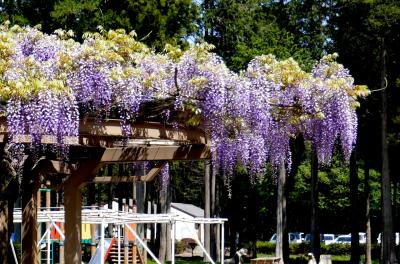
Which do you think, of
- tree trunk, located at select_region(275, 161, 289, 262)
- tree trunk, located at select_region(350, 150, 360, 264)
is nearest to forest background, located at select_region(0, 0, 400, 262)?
tree trunk, located at select_region(350, 150, 360, 264)

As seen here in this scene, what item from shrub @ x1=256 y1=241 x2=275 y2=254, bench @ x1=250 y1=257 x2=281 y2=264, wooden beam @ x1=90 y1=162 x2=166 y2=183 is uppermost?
wooden beam @ x1=90 y1=162 x2=166 y2=183

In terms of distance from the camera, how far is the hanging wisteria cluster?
31.9ft

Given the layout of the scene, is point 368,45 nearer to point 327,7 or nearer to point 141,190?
point 327,7

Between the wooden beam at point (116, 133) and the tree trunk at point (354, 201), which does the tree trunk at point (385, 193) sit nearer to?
the tree trunk at point (354, 201)

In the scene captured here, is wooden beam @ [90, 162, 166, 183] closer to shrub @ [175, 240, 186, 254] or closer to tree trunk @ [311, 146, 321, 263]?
tree trunk @ [311, 146, 321, 263]

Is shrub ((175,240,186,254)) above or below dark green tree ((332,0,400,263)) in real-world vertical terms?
below

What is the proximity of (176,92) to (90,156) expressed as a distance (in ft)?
6.46

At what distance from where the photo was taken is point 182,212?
54969 mm

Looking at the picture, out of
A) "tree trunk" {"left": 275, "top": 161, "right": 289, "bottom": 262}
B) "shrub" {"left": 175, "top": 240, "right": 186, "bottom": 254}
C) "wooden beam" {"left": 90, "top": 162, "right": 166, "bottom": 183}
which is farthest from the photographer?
"shrub" {"left": 175, "top": 240, "right": 186, "bottom": 254}

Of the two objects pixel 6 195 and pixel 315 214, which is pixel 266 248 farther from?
pixel 6 195

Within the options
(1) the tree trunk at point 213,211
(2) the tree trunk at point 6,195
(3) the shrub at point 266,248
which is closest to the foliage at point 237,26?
(1) the tree trunk at point 213,211

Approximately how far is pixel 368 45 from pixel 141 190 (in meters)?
8.80

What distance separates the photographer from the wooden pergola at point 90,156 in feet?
35.5

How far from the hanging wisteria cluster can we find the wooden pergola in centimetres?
20
